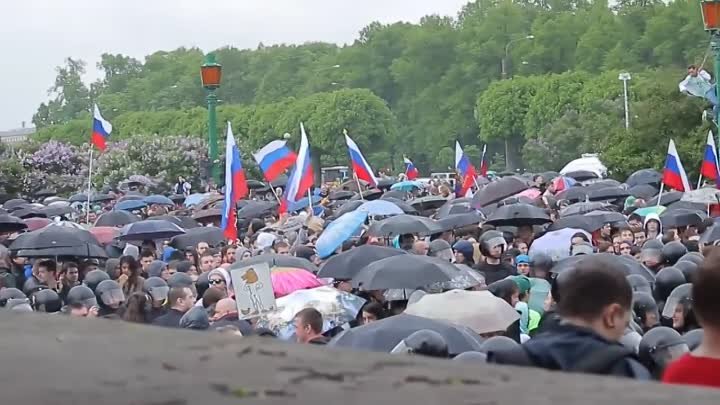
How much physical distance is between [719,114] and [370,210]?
18.8 feet

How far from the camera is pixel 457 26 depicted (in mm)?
106375

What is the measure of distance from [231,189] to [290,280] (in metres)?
4.55

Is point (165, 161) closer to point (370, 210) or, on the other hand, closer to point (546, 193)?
point (546, 193)

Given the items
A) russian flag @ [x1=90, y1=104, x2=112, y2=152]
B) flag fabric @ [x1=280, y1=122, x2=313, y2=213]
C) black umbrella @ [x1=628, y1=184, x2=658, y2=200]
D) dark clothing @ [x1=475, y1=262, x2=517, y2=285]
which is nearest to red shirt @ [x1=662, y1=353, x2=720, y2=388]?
dark clothing @ [x1=475, y1=262, x2=517, y2=285]

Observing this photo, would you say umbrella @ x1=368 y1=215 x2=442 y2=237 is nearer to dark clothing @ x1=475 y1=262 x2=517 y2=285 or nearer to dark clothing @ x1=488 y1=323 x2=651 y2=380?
dark clothing @ x1=475 y1=262 x2=517 y2=285

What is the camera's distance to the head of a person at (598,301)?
12.4ft

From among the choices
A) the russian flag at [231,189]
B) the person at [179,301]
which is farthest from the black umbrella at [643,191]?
the person at [179,301]

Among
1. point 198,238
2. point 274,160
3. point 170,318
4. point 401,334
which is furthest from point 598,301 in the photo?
point 274,160

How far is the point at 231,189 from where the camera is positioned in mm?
14406

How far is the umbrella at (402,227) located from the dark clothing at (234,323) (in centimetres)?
563

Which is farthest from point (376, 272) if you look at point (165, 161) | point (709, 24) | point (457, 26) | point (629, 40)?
point (457, 26)

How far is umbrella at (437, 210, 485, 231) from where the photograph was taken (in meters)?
14.6

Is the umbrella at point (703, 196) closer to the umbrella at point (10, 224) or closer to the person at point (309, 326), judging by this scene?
the umbrella at point (10, 224)

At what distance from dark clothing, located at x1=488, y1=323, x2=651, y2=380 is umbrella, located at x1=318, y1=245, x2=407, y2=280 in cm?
662
